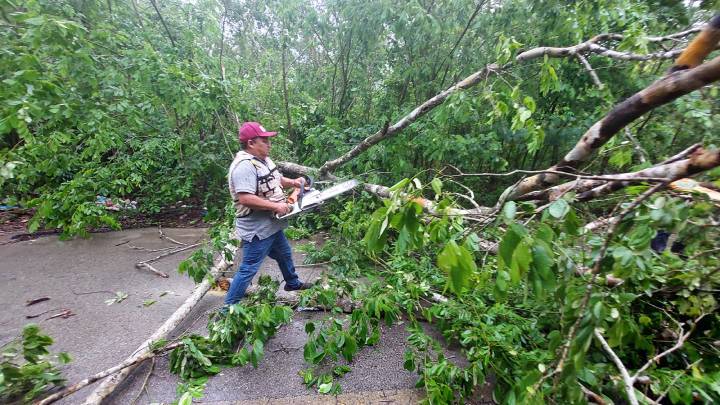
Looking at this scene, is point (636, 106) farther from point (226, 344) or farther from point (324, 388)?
point (226, 344)

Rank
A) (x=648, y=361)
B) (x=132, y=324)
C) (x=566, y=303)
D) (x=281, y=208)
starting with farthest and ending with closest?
(x=132, y=324), (x=281, y=208), (x=648, y=361), (x=566, y=303)

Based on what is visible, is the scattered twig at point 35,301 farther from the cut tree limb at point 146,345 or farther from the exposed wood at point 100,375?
the exposed wood at point 100,375

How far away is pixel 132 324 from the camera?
9.64 feet

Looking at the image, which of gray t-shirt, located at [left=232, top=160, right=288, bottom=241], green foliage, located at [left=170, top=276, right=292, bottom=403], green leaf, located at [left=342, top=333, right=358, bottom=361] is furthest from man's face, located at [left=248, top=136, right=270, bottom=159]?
green leaf, located at [left=342, top=333, right=358, bottom=361]

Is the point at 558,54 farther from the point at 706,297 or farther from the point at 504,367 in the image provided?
the point at 504,367

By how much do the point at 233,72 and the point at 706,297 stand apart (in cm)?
614

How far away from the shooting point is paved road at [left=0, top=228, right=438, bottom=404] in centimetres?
221

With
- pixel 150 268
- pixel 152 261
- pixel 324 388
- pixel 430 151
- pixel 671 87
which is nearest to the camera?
pixel 671 87

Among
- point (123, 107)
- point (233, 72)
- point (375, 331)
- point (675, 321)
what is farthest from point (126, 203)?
point (675, 321)

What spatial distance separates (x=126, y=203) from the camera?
564cm

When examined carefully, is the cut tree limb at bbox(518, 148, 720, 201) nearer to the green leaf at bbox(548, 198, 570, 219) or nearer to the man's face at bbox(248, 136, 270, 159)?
the green leaf at bbox(548, 198, 570, 219)

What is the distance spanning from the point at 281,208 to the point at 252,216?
0.25 m

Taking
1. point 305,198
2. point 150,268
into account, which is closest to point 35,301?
point 150,268

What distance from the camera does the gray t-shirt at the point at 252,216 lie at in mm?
2627
